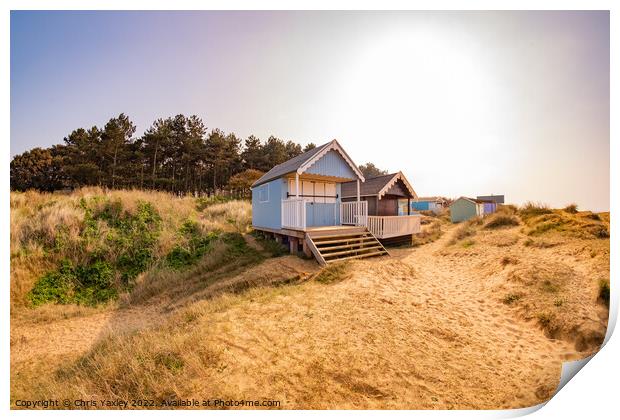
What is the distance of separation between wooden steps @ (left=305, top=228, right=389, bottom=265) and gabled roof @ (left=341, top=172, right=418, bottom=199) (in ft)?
9.66

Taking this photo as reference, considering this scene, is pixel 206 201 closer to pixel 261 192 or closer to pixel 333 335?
pixel 261 192

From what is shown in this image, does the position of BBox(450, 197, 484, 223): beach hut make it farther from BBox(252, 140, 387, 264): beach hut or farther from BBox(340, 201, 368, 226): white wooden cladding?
BBox(252, 140, 387, 264): beach hut

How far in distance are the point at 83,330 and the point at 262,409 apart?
17.4ft

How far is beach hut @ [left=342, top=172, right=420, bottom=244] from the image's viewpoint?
37.1 feet

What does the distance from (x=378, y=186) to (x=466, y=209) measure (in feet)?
49.7

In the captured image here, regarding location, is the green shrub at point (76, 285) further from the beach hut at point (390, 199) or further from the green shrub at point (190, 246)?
the beach hut at point (390, 199)

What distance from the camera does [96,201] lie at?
31.5ft

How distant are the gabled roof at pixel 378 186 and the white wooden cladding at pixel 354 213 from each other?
1.42 m

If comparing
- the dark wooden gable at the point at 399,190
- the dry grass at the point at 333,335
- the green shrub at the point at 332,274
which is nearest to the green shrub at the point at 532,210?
the dry grass at the point at 333,335

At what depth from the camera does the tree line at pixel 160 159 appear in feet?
39.6

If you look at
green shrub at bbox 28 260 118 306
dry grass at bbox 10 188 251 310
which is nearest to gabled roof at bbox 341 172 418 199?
dry grass at bbox 10 188 251 310

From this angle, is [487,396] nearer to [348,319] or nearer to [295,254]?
[348,319]

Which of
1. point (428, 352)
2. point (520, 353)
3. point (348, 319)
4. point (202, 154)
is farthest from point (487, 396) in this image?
point (202, 154)

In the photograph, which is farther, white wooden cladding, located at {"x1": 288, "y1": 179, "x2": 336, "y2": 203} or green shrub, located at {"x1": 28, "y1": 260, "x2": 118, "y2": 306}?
white wooden cladding, located at {"x1": 288, "y1": 179, "x2": 336, "y2": 203}
